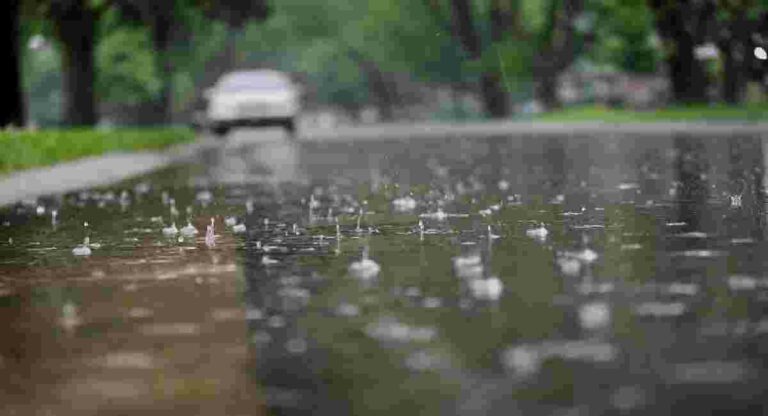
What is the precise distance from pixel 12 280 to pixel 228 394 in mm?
4940

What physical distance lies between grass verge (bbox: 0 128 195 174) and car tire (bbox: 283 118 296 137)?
24.8 feet

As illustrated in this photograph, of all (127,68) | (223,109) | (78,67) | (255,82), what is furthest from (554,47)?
(78,67)

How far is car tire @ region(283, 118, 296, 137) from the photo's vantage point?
53656mm

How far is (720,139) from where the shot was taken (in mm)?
36594

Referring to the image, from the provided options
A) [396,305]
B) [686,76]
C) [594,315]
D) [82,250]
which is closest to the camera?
[594,315]

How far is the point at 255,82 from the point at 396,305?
147 feet

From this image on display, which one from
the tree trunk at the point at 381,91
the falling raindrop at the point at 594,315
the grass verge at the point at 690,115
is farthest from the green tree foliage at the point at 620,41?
the falling raindrop at the point at 594,315

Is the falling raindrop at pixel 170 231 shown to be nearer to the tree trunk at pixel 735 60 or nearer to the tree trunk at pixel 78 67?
the tree trunk at pixel 78 67

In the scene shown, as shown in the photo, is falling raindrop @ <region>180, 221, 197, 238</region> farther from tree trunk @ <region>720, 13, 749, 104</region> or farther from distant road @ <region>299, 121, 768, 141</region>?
tree trunk @ <region>720, 13, 749, 104</region>

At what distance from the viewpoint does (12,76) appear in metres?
37.8

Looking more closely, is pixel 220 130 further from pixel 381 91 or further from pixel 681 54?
pixel 381 91

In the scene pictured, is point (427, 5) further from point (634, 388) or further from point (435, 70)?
point (634, 388)

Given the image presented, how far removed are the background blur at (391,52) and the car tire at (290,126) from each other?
1.89 metres

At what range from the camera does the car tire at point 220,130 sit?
178 ft
